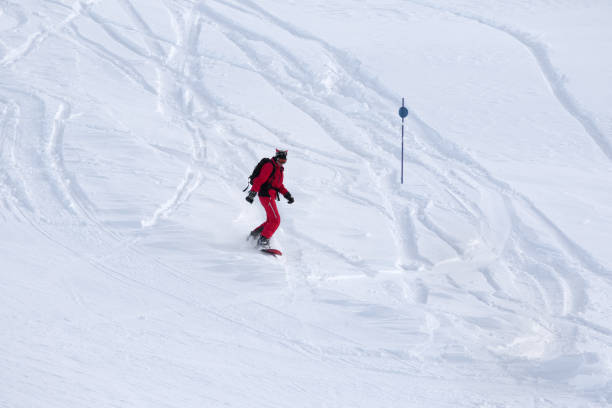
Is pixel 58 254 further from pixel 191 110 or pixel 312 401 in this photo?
pixel 191 110

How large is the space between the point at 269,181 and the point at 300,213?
178 centimetres

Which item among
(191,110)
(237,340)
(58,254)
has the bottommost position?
(237,340)

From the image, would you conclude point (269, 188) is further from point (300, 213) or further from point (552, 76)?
point (552, 76)

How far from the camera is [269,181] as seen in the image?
8.79 meters

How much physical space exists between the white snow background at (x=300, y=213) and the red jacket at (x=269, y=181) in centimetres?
84

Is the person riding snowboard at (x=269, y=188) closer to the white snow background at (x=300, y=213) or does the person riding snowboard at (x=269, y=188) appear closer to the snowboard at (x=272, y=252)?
the snowboard at (x=272, y=252)

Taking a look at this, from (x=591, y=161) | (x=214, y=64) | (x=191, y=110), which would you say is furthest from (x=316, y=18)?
(x=591, y=161)

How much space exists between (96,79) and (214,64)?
2975 mm

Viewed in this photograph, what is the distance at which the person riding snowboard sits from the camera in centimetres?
870

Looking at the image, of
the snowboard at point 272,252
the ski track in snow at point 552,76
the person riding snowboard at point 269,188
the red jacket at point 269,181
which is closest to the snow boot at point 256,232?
the person riding snowboard at point 269,188

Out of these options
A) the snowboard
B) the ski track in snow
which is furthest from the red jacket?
the ski track in snow

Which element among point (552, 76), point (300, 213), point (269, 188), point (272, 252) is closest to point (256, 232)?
point (272, 252)

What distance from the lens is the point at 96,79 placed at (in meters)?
15.3

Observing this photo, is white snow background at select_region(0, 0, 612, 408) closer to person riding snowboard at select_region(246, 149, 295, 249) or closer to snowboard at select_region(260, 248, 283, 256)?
snowboard at select_region(260, 248, 283, 256)
